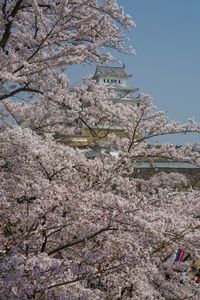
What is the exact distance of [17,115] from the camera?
21.7 feet

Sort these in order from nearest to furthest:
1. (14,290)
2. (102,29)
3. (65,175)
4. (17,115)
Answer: (14,290)
(65,175)
(102,29)
(17,115)

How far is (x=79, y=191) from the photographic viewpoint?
3.88m

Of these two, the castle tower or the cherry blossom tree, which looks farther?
the castle tower

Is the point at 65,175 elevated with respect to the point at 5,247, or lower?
elevated

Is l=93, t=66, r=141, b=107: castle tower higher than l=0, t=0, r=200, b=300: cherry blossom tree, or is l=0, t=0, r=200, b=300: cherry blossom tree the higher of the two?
l=93, t=66, r=141, b=107: castle tower

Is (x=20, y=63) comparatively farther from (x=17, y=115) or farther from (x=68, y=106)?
(x=17, y=115)

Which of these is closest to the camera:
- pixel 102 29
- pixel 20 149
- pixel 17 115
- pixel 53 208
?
pixel 53 208

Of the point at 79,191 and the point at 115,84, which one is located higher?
the point at 115,84

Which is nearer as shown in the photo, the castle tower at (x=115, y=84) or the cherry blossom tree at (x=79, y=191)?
the cherry blossom tree at (x=79, y=191)

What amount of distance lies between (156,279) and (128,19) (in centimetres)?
308

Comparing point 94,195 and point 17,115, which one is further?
point 17,115

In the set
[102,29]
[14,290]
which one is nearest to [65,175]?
[14,290]

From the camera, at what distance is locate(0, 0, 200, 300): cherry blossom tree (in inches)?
145

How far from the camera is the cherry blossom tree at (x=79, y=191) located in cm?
368
